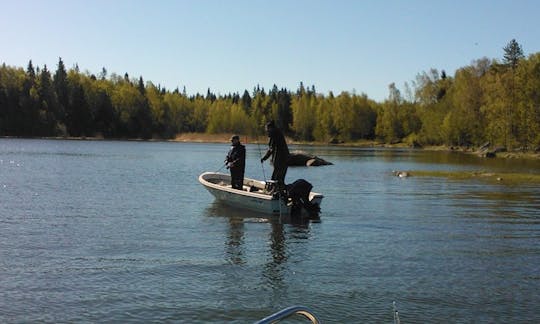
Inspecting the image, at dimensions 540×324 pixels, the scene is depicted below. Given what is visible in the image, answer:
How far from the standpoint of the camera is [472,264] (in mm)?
13438

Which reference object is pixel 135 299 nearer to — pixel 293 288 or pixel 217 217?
pixel 293 288

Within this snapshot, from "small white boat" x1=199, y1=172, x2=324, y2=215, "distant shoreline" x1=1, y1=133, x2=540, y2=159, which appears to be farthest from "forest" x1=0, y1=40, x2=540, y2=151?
"small white boat" x1=199, y1=172, x2=324, y2=215

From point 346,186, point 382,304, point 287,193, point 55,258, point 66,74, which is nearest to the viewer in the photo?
point 382,304

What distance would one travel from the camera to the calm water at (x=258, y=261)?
32.4ft

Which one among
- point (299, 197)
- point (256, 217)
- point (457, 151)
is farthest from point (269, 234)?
point (457, 151)

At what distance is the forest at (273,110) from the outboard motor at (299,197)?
242ft

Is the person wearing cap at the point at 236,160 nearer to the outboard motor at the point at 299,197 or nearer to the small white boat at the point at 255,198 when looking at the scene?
the small white boat at the point at 255,198

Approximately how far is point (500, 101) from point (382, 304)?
8444 centimetres

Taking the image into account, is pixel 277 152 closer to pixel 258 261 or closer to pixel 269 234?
pixel 269 234

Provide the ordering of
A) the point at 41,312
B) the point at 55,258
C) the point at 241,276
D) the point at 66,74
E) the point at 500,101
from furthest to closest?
the point at 66,74 < the point at 500,101 < the point at 55,258 < the point at 241,276 < the point at 41,312

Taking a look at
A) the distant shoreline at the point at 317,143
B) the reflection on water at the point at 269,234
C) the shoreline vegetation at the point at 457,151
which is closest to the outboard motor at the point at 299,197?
the reflection on water at the point at 269,234

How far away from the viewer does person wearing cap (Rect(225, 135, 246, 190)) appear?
869 inches

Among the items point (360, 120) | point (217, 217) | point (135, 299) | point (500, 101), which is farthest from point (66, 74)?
point (135, 299)

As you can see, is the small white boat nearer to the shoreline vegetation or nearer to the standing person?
the standing person
